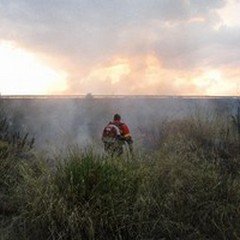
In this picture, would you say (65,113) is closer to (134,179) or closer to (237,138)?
(237,138)

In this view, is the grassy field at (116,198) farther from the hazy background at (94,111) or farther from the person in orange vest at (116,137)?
the hazy background at (94,111)

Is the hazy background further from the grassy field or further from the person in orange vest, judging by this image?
the grassy field

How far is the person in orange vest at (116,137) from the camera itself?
11610mm

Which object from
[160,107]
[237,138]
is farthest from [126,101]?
[237,138]

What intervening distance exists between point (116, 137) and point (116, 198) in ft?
15.6

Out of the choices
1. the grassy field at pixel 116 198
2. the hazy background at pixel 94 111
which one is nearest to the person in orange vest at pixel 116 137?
the grassy field at pixel 116 198

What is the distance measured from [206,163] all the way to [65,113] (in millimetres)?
13539

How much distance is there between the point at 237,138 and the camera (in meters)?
15.5

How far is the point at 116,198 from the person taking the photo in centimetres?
955

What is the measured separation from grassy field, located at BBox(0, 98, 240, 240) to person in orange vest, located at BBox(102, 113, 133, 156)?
439 mm

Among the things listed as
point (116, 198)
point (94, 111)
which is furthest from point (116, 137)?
point (94, 111)

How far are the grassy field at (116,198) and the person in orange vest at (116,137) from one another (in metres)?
0.44

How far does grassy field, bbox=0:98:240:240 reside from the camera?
9.17 meters

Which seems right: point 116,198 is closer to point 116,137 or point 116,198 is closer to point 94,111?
point 116,137
